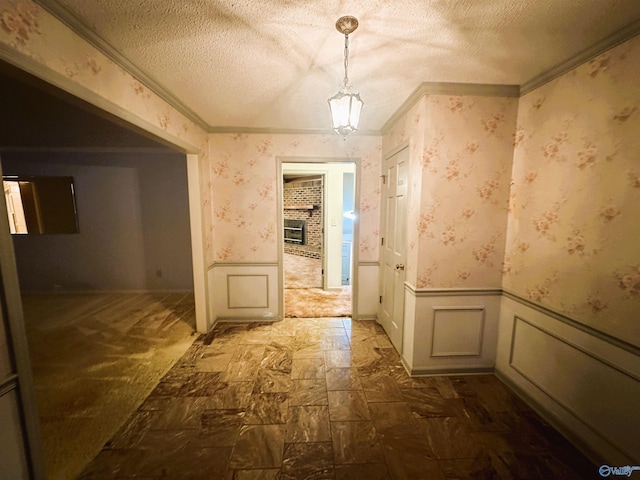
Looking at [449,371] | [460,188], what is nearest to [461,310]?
[449,371]

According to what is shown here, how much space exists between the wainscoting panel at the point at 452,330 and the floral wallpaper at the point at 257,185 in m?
1.21

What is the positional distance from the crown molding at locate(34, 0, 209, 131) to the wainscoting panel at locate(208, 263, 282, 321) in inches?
70.6

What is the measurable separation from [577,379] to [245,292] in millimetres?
2970

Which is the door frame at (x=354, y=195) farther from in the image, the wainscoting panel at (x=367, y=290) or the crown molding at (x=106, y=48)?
the crown molding at (x=106, y=48)

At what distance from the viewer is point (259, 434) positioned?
5.19 feet

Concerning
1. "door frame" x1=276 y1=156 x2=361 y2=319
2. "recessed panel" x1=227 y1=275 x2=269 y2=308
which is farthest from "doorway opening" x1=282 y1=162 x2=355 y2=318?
"recessed panel" x1=227 y1=275 x2=269 y2=308

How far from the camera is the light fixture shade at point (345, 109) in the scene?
137cm

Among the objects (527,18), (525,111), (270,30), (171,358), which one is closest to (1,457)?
(171,358)

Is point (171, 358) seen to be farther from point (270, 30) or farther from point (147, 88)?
point (270, 30)

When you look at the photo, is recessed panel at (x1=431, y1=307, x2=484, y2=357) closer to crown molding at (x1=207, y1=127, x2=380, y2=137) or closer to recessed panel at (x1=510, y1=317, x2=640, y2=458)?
recessed panel at (x1=510, y1=317, x2=640, y2=458)

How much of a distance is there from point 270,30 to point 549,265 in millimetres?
2229
